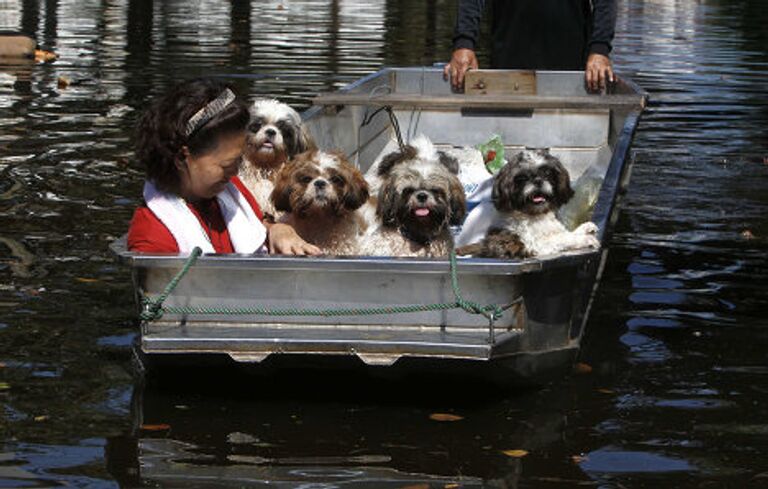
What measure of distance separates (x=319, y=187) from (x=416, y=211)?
627mm

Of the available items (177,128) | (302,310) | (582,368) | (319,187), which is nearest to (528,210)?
(582,368)

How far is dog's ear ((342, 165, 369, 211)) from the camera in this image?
8602mm

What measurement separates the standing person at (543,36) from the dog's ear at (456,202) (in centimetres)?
373

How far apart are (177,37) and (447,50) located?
5053mm

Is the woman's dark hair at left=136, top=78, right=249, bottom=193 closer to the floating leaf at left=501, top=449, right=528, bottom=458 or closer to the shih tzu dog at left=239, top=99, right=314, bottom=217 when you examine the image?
the floating leaf at left=501, top=449, right=528, bottom=458

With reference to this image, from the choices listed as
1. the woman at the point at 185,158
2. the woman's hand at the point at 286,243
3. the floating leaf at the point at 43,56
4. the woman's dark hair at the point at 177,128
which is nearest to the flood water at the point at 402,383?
the woman's hand at the point at 286,243

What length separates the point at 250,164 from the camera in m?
9.82

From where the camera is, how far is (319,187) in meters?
8.46

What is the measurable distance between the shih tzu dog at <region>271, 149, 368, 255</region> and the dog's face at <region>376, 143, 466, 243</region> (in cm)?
23

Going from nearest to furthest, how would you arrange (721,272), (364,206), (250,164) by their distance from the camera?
(364,206) < (250,164) < (721,272)

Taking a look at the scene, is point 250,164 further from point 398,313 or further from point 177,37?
point 177,37

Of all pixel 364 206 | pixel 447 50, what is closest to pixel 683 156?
pixel 364 206

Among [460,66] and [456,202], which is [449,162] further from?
[460,66]

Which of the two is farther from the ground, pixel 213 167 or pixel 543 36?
pixel 543 36
